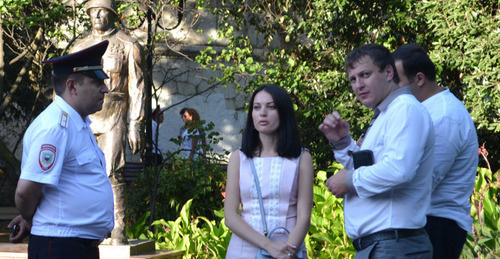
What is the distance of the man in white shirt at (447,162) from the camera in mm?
3502

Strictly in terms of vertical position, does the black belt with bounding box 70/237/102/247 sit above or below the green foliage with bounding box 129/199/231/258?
above

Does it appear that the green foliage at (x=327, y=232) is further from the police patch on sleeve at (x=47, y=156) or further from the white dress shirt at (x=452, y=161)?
the police patch on sleeve at (x=47, y=156)

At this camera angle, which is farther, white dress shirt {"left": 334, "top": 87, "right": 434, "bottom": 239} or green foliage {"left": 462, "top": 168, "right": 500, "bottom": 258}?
green foliage {"left": 462, "top": 168, "right": 500, "bottom": 258}

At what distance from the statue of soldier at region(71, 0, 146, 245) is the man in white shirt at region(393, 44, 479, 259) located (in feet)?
9.68

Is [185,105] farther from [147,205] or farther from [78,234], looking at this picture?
[78,234]

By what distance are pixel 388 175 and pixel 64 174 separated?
1.38 meters

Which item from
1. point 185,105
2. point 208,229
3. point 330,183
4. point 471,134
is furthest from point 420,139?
point 185,105

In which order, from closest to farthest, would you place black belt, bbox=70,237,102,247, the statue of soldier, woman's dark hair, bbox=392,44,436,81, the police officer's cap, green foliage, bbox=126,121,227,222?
black belt, bbox=70,237,102,247 < the police officer's cap < woman's dark hair, bbox=392,44,436,81 < the statue of soldier < green foliage, bbox=126,121,227,222

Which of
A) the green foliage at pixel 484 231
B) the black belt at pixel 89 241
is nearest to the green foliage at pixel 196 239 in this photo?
the green foliage at pixel 484 231

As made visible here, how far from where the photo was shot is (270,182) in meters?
3.83

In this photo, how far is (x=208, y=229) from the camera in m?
7.58

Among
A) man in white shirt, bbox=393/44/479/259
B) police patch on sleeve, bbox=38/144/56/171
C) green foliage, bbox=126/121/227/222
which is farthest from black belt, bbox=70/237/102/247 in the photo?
green foliage, bbox=126/121/227/222

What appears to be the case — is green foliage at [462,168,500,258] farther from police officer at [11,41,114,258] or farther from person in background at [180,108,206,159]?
person in background at [180,108,206,159]

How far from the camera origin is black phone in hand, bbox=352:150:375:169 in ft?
10.1
